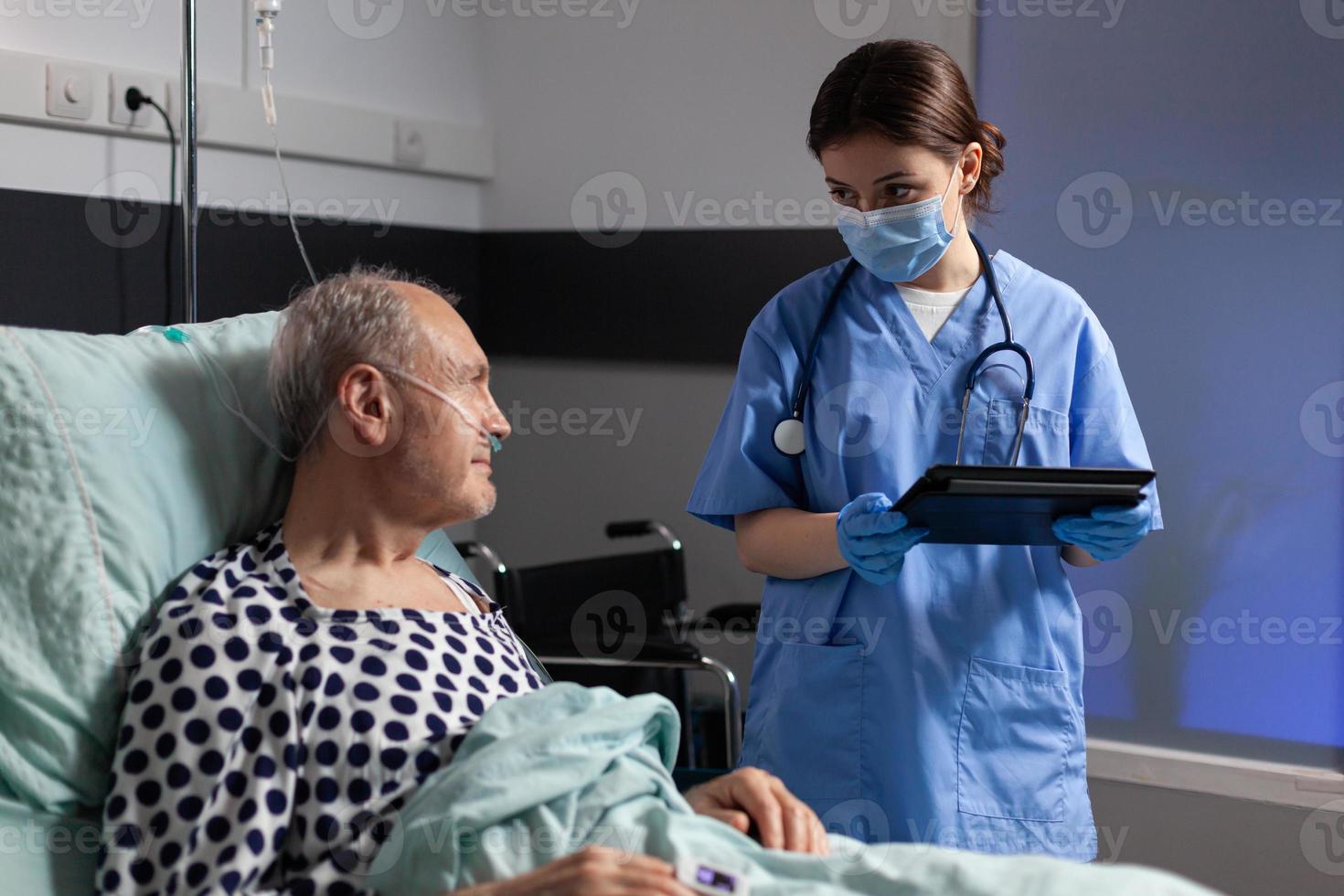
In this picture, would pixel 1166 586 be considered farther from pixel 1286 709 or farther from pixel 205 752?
pixel 205 752

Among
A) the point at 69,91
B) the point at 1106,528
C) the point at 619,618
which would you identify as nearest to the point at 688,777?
the point at 1106,528

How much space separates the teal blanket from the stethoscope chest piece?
50 cm

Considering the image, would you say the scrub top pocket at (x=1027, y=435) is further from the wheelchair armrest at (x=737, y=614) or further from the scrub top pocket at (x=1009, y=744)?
the wheelchair armrest at (x=737, y=614)

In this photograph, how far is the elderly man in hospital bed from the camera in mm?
1148

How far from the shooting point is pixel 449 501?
4.64ft

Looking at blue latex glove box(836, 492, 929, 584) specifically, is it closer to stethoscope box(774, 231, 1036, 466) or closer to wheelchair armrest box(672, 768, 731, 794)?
stethoscope box(774, 231, 1036, 466)

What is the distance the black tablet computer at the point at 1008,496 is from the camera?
4.25 feet

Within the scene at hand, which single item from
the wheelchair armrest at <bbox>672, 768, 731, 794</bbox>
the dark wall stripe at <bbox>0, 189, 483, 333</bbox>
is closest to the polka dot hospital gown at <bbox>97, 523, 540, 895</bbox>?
the wheelchair armrest at <bbox>672, 768, 731, 794</bbox>

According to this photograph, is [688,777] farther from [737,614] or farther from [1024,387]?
[737,614]

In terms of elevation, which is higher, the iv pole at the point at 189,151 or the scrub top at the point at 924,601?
the iv pole at the point at 189,151

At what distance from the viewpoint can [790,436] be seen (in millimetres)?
1623

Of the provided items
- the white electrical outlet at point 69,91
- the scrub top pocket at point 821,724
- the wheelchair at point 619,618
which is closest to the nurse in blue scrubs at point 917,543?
the scrub top pocket at point 821,724

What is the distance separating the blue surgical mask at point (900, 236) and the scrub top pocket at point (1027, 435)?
0.20 m

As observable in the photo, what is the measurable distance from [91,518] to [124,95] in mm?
1211
